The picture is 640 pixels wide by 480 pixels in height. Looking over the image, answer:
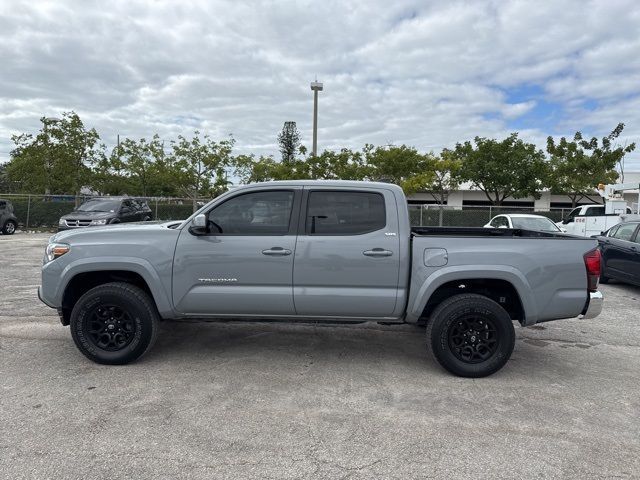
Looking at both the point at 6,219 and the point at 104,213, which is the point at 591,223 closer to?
the point at 104,213

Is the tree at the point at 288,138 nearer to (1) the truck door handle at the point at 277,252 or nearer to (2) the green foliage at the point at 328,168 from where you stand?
(2) the green foliage at the point at 328,168

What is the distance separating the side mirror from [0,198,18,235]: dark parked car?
64.6 ft

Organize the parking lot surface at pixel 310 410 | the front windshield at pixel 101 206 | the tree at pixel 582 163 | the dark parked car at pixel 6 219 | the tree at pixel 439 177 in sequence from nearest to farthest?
1. the parking lot surface at pixel 310 410
2. the front windshield at pixel 101 206
3. the dark parked car at pixel 6 219
4. the tree at pixel 439 177
5. the tree at pixel 582 163

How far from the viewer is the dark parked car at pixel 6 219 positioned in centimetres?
2036

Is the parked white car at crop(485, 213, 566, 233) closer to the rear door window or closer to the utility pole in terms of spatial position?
the rear door window

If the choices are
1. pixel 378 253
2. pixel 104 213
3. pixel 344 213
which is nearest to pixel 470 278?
pixel 378 253

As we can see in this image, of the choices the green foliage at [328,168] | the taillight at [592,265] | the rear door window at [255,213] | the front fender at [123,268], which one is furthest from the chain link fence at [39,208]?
the taillight at [592,265]

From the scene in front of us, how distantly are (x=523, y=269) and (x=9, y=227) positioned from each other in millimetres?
22241

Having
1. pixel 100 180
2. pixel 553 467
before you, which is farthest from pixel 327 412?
pixel 100 180

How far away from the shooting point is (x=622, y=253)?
9422mm

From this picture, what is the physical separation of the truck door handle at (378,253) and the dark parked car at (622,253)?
265 inches

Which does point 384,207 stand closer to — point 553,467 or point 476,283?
point 476,283

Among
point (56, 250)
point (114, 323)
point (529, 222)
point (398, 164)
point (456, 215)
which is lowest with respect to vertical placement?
point (114, 323)

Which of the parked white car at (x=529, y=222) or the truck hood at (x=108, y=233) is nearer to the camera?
the truck hood at (x=108, y=233)
